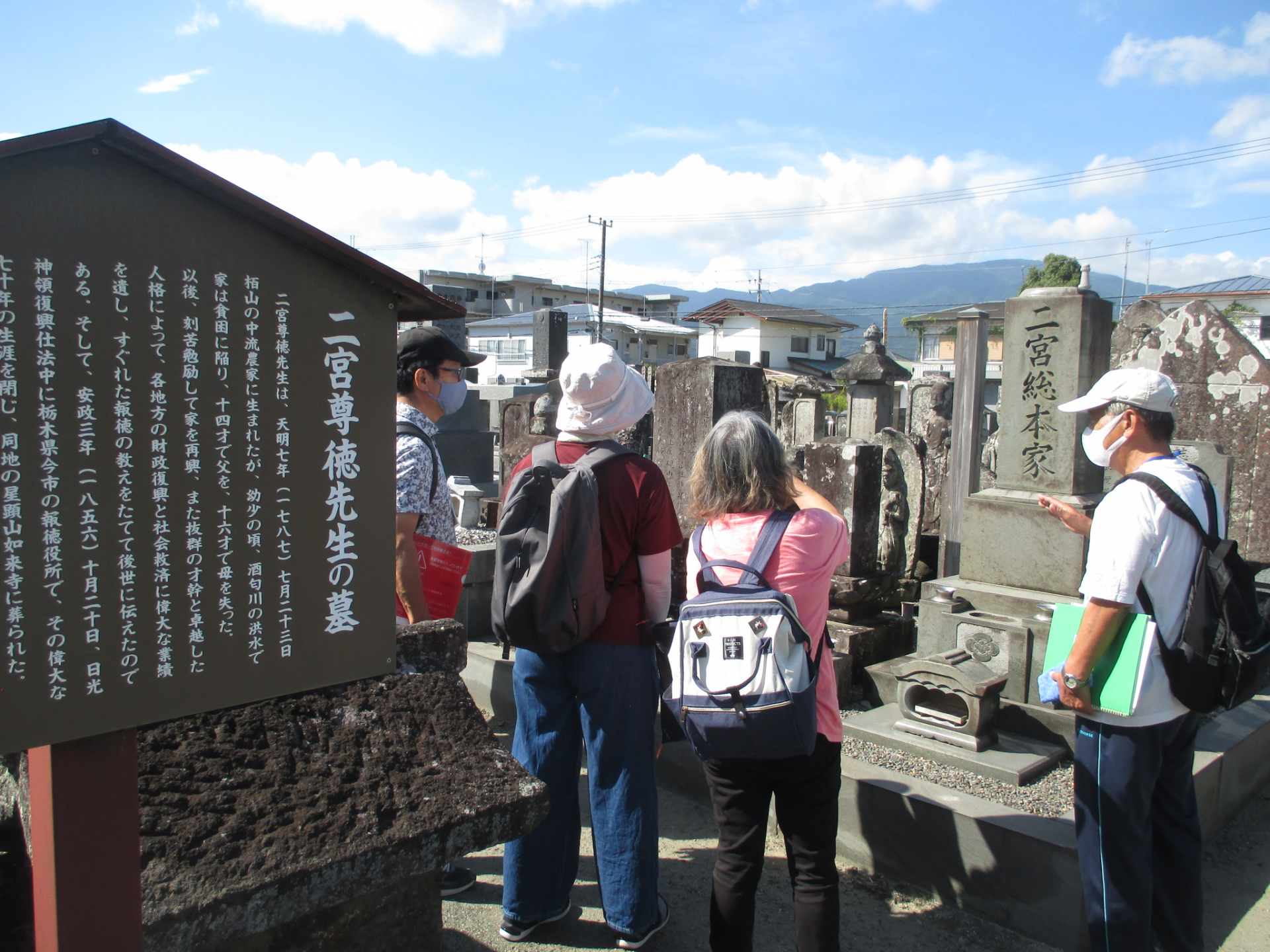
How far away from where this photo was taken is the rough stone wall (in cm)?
685

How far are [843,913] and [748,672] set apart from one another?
1328 mm

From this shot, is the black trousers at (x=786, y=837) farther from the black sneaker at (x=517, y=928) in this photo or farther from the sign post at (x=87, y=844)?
the sign post at (x=87, y=844)

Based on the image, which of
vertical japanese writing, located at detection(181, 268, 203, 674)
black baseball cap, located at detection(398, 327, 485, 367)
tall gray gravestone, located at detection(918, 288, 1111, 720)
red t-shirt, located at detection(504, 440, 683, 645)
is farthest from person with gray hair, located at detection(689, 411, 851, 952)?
tall gray gravestone, located at detection(918, 288, 1111, 720)

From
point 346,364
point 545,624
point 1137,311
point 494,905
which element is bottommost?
point 494,905

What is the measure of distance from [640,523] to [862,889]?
5.64 feet

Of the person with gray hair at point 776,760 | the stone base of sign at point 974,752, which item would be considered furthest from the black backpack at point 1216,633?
the stone base of sign at point 974,752

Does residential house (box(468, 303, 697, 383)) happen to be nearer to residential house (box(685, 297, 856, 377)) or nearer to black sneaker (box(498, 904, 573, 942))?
residential house (box(685, 297, 856, 377))

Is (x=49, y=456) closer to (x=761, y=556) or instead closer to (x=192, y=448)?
(x=192, y=448)

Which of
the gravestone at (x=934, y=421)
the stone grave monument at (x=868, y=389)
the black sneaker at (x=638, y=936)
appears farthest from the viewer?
the stone grave monument at (x=868, y=389)

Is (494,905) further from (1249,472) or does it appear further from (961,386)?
(1249,472)

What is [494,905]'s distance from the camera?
294cm

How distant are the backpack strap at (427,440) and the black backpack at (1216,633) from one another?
88.0 inches

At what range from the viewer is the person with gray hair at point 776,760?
2.34 meters

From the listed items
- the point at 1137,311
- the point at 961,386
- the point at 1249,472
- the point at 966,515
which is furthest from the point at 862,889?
the point at 1137,311
